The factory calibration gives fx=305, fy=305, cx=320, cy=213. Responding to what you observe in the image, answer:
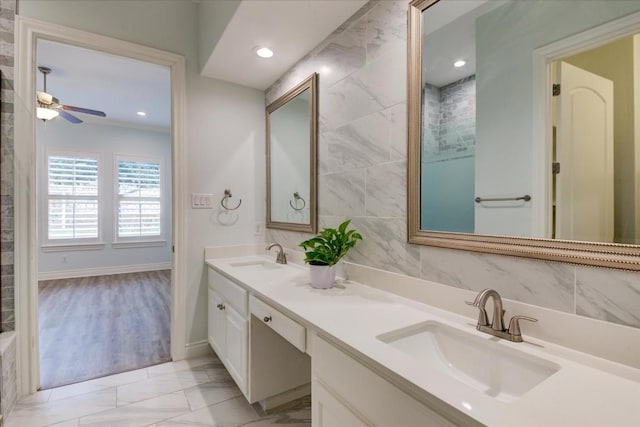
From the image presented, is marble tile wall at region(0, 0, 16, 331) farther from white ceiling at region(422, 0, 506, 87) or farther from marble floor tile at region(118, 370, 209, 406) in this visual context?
white ceiling at region(422, 0, 506, 87)

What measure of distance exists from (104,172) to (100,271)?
5.76ft

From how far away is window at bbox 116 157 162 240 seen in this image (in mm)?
5566

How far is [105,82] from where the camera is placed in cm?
379

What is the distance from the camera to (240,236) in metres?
2.67

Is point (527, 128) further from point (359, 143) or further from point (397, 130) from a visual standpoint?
point (359, 143)

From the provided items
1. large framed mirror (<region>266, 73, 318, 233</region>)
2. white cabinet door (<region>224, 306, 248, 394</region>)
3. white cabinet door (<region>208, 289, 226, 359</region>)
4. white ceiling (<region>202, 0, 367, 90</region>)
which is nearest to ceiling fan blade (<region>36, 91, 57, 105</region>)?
white ceiling (<region>202, 0, 367, 90</region>)

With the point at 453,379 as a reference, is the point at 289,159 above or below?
above

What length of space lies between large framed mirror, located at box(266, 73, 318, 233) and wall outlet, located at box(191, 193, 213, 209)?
0.50 meters

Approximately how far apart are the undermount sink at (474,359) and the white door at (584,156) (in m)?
0.40

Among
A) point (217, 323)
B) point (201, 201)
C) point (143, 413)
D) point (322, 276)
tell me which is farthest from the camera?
point (201, 201)

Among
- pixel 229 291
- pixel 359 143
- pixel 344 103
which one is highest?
pixel 344 103

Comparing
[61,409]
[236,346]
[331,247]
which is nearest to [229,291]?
[236,346]

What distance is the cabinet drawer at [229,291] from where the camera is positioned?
1.76 meters

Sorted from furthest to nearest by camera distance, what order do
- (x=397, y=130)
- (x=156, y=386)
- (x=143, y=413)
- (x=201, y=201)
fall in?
1. (x=201, y=201)
2. (x=156, y=386)
3. (x=143, y=413)
4. (x=397, y=130)
